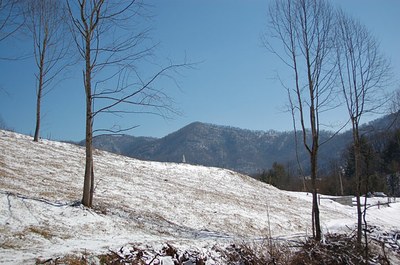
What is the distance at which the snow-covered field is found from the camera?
7355 mm

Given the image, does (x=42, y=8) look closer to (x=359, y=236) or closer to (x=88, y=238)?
(x=88, y=238)

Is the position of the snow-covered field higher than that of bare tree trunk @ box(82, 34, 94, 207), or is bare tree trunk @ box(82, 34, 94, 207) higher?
bare tree trunk @ box(82, 34, 94, 207)

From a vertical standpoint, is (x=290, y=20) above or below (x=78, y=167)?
above

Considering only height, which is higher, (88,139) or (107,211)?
(88,139)

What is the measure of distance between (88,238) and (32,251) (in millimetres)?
1642

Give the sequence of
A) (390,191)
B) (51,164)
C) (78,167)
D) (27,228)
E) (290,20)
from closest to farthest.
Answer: (27,228), (290,20), (51,164), (78,167), (390,191)

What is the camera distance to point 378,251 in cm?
1152

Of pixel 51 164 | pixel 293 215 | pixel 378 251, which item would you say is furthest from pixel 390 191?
pixel 51 164

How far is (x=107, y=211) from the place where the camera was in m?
10.3

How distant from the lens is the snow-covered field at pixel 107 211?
24.1 feet

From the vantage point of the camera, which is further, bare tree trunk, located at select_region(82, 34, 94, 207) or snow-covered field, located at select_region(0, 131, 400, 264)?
bare tree trunk, located at select_region(82, 34, 94, 207)

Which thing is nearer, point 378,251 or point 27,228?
point 27,228

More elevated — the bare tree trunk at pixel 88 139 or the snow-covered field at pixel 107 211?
the bare tree trunk at pixel 88 139

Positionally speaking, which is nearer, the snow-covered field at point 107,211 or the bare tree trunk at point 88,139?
the snow-covered field at point 107,211
